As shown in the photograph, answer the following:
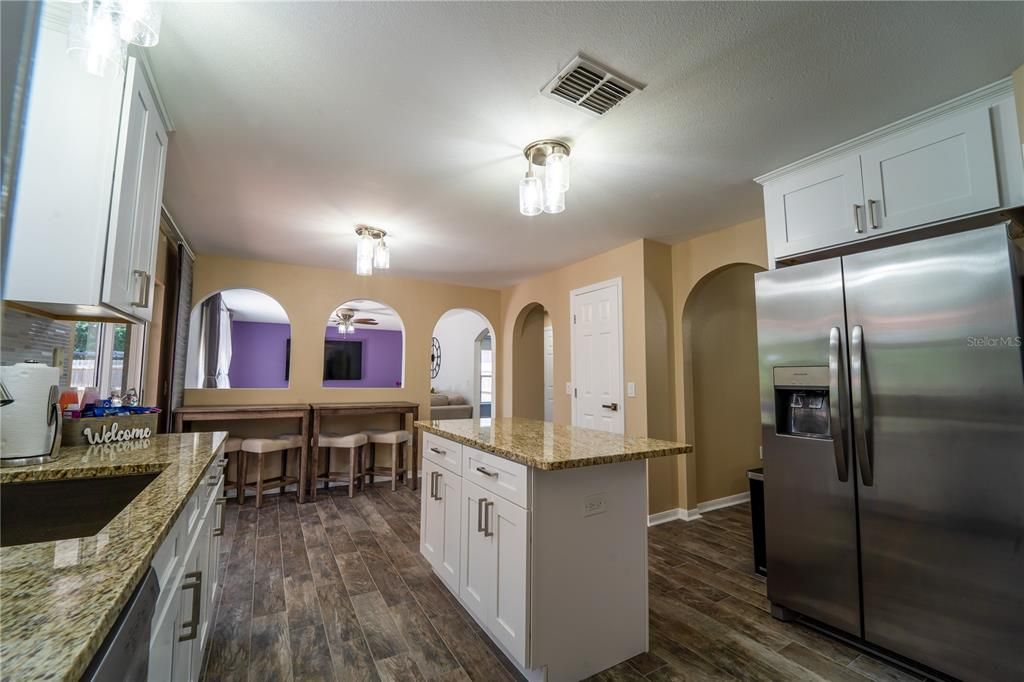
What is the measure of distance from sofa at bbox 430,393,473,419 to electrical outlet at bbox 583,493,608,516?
14.8ft

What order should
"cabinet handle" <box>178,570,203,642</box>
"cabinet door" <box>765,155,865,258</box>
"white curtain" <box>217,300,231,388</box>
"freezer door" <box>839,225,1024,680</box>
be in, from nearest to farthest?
1. "cabinet handle" <box>178,570,203,642</box>
2. "freezer door" <box>839,225,1024,680</box>
3. "cabinet door" <box>765,155,865,258</box>
4. "white curtain" <box>217,300,231,388</box>

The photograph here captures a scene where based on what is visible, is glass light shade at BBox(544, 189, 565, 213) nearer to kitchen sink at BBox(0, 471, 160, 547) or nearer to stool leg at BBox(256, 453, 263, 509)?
kitchen sink at BBox(0, 471, 160, 547)

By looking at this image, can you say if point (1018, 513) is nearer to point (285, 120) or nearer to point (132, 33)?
point (132, 33)

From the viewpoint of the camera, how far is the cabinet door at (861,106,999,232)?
5.98 feet

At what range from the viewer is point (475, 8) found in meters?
1.44

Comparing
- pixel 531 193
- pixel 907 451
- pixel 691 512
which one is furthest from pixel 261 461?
pixel 907 451

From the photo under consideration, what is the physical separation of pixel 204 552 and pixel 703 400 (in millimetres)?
3769

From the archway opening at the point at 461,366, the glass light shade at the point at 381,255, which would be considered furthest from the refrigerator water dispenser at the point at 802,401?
the archway opening at the point at 461,366

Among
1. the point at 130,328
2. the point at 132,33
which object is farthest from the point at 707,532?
the point at 130,328

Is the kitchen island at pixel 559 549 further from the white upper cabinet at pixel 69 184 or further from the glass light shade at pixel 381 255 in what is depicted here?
the glass light shade at pixel 381 255

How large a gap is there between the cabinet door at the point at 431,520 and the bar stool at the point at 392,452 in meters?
1.93

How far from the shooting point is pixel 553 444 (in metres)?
1.94

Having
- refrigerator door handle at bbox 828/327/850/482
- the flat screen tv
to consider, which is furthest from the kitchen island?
the flat screen tv

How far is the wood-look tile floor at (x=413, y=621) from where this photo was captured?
180 centimetres
